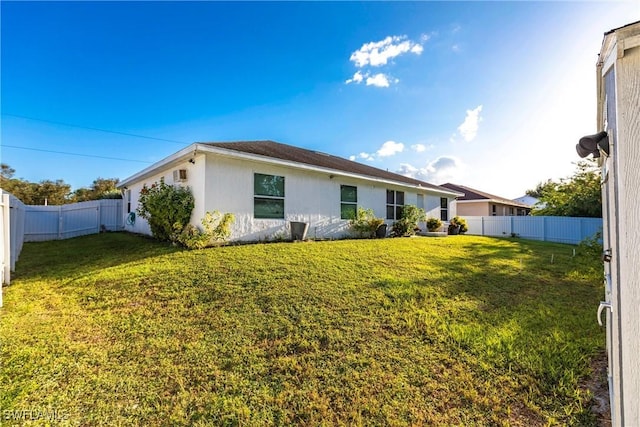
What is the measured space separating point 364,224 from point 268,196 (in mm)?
4572

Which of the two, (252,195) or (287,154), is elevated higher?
(287,154)

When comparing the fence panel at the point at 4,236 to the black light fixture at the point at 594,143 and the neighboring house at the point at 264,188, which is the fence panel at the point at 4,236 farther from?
the black light fixture at the point at 594,143

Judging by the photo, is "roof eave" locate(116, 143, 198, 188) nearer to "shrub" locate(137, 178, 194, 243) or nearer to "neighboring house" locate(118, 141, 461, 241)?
"neighboring house" locate(118, 141, 461, 241)

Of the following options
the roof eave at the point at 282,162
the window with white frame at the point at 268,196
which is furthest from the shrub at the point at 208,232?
the roof eave at the point at 282,162

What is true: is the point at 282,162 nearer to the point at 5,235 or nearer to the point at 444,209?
the point at 5,235

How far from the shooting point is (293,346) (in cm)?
341

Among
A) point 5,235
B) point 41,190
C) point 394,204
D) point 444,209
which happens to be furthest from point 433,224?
point 41,190

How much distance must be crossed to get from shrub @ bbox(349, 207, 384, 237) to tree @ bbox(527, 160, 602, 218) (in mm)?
14401

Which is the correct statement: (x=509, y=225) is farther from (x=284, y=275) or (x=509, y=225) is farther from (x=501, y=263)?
(x=284, y=275)

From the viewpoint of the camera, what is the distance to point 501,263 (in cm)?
802

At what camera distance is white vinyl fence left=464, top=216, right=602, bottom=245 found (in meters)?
15.9

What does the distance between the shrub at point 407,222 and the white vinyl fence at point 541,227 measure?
26.3ft

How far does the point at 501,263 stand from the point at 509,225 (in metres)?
12.8

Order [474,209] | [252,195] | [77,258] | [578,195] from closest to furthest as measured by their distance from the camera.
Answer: [77,258], [252,195], [578,195], [474,209]
